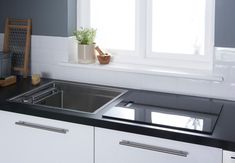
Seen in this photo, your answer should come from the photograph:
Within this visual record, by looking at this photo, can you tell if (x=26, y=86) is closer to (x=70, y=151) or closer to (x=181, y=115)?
(x=70, y=151)

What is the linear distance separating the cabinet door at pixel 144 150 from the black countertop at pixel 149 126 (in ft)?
0.11

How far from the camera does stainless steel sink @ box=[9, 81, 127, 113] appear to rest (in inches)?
99.7

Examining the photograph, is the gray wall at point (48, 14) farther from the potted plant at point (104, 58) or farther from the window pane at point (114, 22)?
the potted plant at point (104, 58)

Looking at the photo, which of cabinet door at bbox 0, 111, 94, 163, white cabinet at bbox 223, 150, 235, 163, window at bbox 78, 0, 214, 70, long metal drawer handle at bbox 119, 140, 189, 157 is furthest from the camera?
window at bbox 78, 0, 214, 70

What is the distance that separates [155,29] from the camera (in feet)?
8.49

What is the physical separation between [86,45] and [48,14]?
1.14 ft

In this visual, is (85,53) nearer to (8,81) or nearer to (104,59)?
(104,59)

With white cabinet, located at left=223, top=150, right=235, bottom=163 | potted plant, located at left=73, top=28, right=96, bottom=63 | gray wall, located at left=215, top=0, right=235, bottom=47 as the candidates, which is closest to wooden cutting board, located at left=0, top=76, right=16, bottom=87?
potted plant, located at left=73, top=28, right=96, bottom=63

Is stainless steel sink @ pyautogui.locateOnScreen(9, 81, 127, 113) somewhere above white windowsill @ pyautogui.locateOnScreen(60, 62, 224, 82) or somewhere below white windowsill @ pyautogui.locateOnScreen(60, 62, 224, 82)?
below

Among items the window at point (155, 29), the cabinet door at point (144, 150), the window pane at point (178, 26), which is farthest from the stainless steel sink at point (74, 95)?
the cabinet door at point (144, 150)

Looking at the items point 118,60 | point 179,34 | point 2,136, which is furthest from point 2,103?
point 179,34

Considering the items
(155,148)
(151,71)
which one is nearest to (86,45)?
(151,71)

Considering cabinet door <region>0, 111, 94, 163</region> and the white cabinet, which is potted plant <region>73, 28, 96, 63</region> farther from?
the white cabinet

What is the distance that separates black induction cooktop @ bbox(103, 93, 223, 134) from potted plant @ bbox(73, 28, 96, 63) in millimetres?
463
